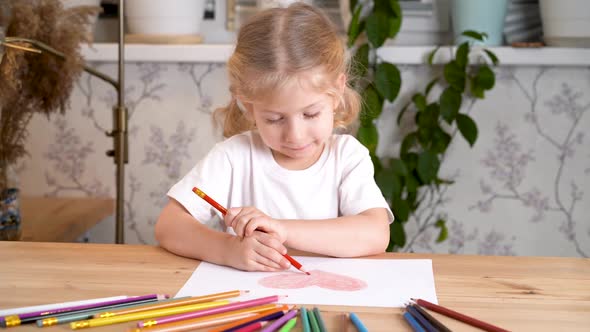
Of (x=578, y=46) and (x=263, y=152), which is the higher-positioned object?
(x=578, y=46)

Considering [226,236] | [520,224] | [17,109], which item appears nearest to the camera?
[226,236]

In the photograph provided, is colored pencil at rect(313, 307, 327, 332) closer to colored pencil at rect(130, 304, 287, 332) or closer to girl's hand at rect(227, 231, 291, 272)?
colored pencil at rect(130, 304, 287, 332)

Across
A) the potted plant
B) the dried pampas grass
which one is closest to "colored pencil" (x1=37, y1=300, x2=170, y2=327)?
the dried pampas grass

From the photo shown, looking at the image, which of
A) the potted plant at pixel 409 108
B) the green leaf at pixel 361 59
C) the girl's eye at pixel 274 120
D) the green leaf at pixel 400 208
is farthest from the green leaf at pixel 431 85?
the girl's eye at pixel 274 120

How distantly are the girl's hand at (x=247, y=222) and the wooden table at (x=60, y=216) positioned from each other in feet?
2.86

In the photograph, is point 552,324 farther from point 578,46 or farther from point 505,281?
point 578,46

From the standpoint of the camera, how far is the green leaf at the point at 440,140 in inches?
85.7

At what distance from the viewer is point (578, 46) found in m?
2.11

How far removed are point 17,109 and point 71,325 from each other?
99 cm

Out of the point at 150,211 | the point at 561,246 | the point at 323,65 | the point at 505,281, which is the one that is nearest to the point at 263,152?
the point at 323,65

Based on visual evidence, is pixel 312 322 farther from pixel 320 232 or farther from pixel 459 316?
pixel 320 232

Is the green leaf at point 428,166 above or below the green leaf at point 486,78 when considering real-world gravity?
below

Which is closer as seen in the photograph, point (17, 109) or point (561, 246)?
point (17, 109)

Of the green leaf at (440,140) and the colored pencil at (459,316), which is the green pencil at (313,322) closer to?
the colored pencil at (459,316)
